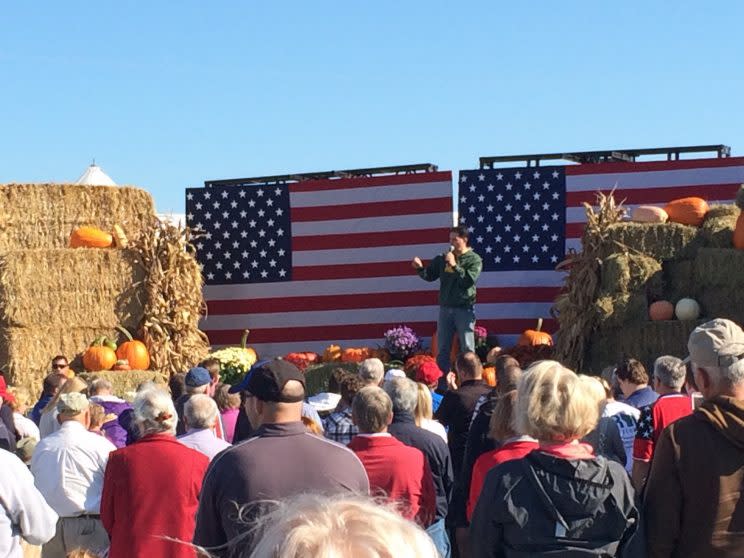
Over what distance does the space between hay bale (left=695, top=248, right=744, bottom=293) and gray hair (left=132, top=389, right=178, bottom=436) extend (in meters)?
8.29

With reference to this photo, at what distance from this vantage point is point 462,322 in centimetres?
1320

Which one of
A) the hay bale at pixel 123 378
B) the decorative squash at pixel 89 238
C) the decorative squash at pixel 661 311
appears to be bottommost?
the hay bale at pixel 123 378

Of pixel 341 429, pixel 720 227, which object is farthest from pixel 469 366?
pixel 720 227

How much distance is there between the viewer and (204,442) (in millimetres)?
5578

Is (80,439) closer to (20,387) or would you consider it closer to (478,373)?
(478,373)

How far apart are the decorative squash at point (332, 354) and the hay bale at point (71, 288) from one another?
8.12ft

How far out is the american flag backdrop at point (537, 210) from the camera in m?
14.1

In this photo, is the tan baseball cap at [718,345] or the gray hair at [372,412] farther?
the gray hair at [372,412]

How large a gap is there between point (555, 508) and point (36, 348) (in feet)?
39.9

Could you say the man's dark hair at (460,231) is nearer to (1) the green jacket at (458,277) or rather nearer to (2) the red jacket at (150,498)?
(1) the green jacket at (458,277)

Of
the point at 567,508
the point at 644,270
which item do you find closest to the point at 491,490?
the point at 567,508

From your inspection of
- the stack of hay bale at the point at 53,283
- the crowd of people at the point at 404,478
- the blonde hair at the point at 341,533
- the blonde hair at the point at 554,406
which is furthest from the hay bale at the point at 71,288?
the blonde hair at the point at 341,533

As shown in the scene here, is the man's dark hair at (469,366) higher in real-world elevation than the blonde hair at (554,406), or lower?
lower

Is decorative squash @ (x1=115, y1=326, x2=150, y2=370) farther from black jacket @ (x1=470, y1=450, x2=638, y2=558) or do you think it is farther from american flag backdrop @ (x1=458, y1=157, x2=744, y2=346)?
black jacket @ (x1=470, y1=450, x2=638, y2=558)
